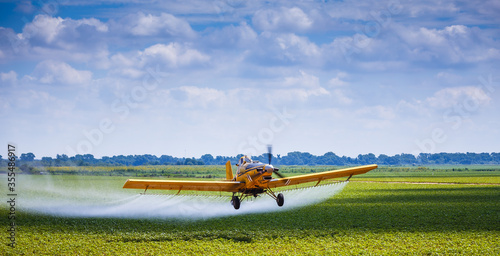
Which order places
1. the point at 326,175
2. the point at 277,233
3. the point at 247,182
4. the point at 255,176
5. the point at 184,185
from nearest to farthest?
the point at 277,233 < the point at 255,176 < the point at 184,185 < the point at 247,182 < the point at 326,175

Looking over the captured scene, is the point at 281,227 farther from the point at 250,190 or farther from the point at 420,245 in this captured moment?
the point at 420,245

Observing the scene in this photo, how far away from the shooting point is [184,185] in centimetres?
3356

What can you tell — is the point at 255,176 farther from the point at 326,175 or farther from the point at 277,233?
the point at 326,175

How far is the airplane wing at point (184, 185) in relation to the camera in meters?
31.5

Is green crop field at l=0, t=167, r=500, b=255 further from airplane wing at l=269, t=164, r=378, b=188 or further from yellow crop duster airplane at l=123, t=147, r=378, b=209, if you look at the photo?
airplane wing at l=269, t=164, r=378, b=188

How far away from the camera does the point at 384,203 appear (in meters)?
52.4

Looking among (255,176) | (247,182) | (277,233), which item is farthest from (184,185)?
(277,233)

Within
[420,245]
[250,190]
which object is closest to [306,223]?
[250,190]

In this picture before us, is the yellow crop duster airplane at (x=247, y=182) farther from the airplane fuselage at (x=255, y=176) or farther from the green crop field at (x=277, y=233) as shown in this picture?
the green crop field at (x=277, y=233)

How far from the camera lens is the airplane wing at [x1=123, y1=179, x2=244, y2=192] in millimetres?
31452

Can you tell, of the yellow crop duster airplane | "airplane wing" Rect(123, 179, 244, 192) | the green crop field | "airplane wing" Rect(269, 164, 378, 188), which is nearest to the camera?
the green crop field

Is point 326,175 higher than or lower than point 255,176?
lower

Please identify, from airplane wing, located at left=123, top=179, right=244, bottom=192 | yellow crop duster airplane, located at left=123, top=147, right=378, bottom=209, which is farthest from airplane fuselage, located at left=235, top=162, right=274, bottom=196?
airplane wing, located at left=123, top=179, right=244, bottom=192

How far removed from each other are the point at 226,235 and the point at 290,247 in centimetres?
549
